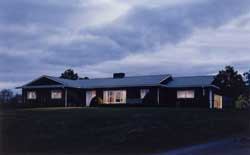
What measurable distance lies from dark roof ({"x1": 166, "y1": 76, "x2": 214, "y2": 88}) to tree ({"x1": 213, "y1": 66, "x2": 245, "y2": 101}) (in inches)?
128

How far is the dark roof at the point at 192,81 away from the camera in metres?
46.5

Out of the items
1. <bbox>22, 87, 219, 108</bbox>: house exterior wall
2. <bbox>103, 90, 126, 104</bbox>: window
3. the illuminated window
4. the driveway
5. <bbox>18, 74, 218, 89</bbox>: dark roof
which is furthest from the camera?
the illuminated window

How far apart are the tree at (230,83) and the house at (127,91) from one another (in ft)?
7.19

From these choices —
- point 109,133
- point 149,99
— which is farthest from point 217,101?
point 109,133

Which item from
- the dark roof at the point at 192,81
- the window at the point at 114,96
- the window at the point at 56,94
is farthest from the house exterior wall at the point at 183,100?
the window at the point at 56,94

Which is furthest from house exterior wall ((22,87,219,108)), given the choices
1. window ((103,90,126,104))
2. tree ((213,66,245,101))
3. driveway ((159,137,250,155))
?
driveway ((159,137,250,155))

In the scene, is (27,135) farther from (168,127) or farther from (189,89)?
(189,89)

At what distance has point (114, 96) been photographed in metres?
49.6

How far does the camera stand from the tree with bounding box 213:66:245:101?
178 ft

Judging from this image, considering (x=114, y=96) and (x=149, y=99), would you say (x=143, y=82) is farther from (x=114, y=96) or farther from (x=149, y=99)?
(x=114, y=96)

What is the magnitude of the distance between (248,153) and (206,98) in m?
30.8

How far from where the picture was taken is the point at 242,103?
2031 inches

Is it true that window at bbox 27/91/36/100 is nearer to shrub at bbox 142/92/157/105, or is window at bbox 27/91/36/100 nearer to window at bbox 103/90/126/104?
window at bbox 103/90/126/104

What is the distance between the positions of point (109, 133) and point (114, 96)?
97.1 feet
